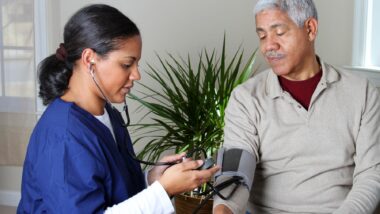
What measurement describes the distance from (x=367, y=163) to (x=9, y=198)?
2506mm

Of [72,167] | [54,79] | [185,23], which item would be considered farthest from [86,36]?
[185,23]

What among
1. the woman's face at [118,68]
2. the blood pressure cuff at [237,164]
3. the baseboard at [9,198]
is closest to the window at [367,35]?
the blood pressure cuff at [237,164]

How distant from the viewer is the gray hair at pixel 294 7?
1.69 m

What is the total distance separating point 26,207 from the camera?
55.8 inches

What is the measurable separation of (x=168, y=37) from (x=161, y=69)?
0.66 feet

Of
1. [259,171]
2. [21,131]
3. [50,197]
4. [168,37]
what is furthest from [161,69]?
[50,197]

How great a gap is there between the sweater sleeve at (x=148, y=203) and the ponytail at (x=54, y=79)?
392 millimetres

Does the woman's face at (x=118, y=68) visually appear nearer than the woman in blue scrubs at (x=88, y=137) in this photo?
No

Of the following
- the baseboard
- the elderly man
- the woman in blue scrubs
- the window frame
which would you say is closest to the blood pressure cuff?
the elderly man

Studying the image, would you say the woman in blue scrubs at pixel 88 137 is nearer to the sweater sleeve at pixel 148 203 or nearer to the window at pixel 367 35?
→ the sweater sleeve at pixel 148 203

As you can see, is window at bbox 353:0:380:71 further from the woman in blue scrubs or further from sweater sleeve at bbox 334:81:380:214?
the woman in blue scrubs

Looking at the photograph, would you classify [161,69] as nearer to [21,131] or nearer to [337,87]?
[21,131]

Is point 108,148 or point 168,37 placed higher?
point 168,37

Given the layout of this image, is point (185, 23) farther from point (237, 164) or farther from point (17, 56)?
point (237, 164)
